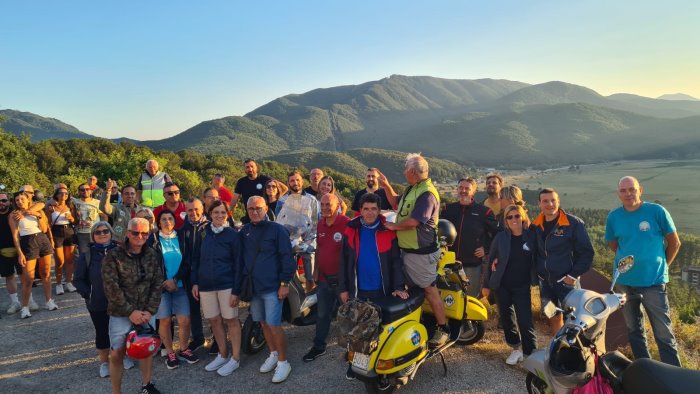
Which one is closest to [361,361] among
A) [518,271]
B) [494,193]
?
[518,271]

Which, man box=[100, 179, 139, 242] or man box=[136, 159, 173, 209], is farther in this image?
man box=[136, 159, 173, 209]

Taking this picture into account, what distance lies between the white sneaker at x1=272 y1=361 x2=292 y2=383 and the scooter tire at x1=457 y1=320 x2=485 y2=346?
6.62 feet

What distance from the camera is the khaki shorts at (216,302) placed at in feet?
13.9

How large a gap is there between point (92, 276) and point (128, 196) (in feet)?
6.99

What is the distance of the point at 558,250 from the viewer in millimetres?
3982

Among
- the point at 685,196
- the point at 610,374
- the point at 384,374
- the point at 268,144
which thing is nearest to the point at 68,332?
the point at 384,374

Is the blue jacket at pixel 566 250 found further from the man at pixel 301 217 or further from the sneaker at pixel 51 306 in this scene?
the sneaker at pixel 51 306

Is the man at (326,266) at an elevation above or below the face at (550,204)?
below

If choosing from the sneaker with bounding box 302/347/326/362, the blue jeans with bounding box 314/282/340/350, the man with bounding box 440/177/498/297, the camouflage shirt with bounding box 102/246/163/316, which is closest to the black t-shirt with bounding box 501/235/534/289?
the man with bounding box 440/177/498/297

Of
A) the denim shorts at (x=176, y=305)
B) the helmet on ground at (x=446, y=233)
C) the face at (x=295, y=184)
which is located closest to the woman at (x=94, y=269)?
the denim shorts at (x=176, y=305)

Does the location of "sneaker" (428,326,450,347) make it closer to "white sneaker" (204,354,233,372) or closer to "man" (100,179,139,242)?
"white sneaker" (204,354,233,372)

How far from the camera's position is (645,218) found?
12.9 feet

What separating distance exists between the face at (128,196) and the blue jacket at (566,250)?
552cm

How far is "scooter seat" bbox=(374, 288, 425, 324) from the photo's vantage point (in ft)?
11.8
